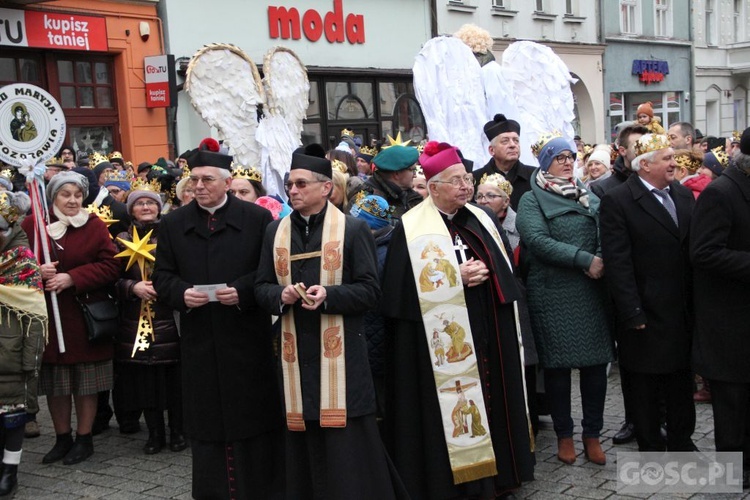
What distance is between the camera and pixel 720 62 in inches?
1345

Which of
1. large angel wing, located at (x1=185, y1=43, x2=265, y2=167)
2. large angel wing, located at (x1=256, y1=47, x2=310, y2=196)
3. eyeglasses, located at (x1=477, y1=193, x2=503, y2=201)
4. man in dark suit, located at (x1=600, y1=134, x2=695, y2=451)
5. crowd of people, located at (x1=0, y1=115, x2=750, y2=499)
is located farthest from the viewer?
large angel wing, located at (x1=256, y1=47, x2=310, y2=196)

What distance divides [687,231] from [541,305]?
0.95 meters

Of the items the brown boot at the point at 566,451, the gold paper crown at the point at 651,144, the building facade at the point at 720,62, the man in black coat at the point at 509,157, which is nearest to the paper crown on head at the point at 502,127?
the man in black coat at the point at 509,157

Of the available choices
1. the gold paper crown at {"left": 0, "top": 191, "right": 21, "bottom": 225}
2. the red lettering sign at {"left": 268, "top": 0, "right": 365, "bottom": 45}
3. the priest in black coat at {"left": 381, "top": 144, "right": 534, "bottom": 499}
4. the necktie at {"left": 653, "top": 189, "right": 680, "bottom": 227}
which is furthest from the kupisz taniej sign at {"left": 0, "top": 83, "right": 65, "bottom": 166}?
the red lettering sign at {"left": 268, "top": 0, "right": 365, "bottom": 45}

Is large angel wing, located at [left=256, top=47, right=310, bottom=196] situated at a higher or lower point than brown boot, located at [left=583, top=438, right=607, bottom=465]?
higher

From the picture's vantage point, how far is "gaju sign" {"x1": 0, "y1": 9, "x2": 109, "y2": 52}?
1289 centimetres

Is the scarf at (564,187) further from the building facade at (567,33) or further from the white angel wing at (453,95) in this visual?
the building facade at (567,33)

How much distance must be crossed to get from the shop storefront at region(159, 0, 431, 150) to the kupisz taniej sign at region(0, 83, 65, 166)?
9471 mm

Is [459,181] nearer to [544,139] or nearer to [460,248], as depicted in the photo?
[460,248]

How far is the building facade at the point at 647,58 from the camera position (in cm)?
2795

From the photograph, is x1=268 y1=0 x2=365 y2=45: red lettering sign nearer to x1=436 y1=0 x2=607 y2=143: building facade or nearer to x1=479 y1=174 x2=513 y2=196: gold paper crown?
x1=436 y1=0 x2=607 y2=143: building facade

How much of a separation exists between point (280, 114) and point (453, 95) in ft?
7.60

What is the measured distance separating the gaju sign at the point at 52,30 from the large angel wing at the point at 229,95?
5339 mm

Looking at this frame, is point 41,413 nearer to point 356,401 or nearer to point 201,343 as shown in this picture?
point 201,343
